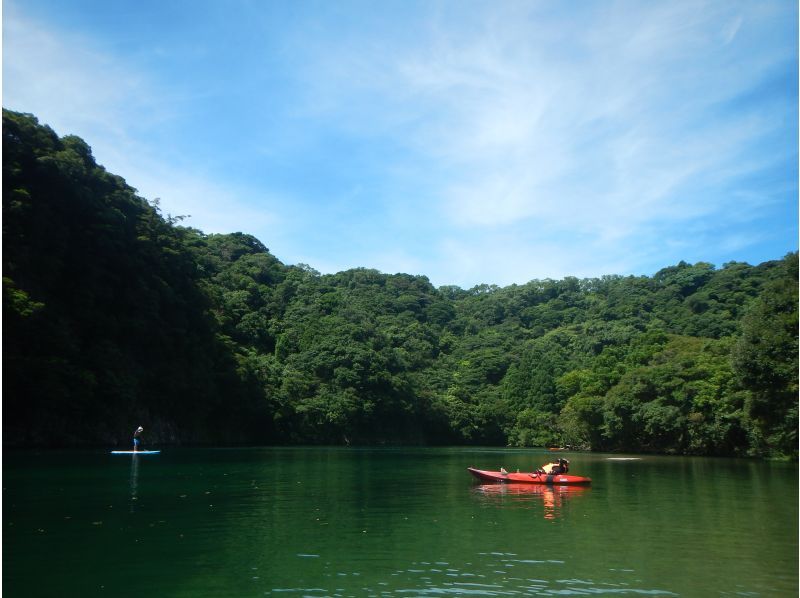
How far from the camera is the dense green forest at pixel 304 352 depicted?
42562mm

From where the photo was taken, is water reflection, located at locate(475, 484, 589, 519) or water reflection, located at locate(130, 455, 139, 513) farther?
water reflection, located at locate(475, 484, 589, 519)

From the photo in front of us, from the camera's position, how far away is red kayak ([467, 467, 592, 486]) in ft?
85.3

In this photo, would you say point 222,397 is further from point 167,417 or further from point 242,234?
point 242,234

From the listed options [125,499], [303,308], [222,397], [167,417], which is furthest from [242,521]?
[303,308]

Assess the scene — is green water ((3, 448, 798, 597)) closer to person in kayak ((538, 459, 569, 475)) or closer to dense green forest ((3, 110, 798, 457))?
person in kayak ((538, 459, 569, 475))

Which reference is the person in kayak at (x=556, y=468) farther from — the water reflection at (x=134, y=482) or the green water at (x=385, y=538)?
the water reflection at (x=134, y=482)

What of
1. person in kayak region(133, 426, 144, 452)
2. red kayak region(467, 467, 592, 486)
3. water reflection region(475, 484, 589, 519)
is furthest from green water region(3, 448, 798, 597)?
person in kayak region(133, 426, 144, 452)

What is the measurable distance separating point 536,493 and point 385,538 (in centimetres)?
1151

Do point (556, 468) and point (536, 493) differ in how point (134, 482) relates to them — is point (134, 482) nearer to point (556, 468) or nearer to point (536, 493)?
point (536, 493)

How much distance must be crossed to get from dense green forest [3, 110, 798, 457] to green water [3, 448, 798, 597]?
17760 millimetres

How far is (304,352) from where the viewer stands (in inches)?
3219

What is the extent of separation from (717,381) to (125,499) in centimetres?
4328

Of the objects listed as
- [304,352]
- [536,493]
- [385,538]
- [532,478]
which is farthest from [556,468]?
[304,352]

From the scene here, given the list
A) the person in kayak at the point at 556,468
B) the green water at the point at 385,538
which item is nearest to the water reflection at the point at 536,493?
the green water at the point at 385,538
